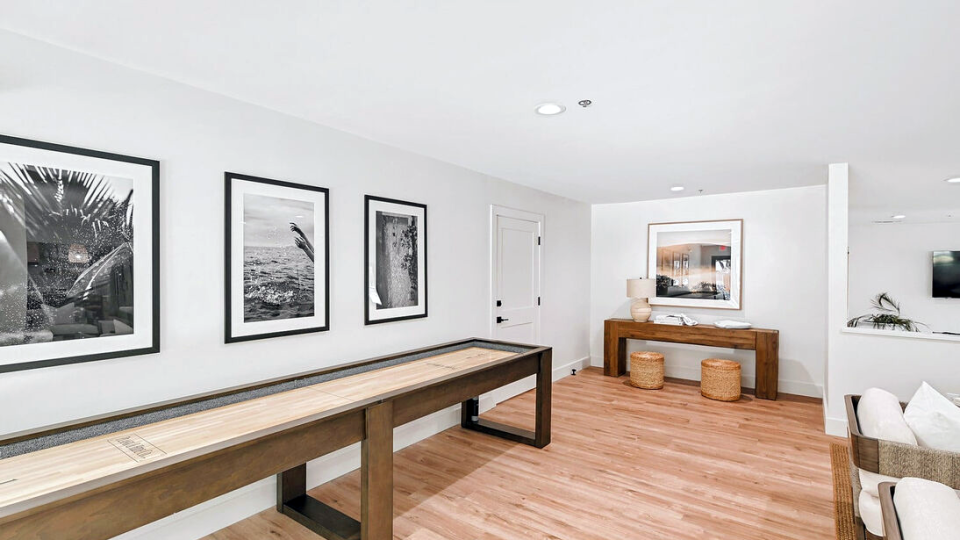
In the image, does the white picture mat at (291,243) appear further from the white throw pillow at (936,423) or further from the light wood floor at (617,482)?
the white throw pillow at (936,423)

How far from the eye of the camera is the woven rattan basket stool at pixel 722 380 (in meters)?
4.74

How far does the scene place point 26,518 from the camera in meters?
1.22

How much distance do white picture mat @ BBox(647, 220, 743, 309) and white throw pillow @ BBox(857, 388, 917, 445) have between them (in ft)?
9.93

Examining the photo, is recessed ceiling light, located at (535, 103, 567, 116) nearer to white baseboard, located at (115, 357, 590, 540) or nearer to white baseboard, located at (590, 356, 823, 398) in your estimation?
white baseboard, located at (115, 357, 590, 540)

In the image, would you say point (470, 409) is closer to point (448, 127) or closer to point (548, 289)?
point (548, 289)

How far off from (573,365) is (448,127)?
3.88 m

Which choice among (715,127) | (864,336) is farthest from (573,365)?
(715,127)

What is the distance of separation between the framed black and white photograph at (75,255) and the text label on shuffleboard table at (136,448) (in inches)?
19.9

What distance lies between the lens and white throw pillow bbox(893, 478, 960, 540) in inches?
47.2

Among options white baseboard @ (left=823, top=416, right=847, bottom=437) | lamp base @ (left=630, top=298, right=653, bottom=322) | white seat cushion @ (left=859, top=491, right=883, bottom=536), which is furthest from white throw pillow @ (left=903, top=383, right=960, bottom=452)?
lamp base @ (left=630, top=298, right=653, bottom=322)

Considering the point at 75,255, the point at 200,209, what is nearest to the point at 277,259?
the point at 200,209

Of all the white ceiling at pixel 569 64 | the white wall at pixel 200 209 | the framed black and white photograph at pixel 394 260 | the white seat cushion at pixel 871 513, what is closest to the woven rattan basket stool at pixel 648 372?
the white wall at pixel 200 209

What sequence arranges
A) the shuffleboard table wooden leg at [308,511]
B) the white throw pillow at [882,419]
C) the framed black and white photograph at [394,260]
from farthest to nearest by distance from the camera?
1. the framed black and white photograph at [394,260]
2. the shuffleboard table wooden leg at [308,511]
3. the white throw pillow at [882,419]

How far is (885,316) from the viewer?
6.94 m
